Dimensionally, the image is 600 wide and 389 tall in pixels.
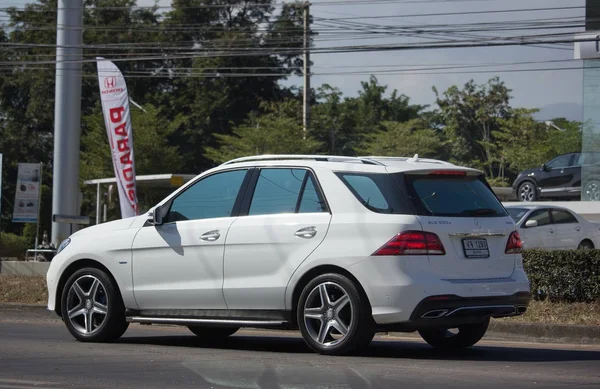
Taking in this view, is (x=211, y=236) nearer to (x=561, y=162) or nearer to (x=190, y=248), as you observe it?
(x=190, y=248)

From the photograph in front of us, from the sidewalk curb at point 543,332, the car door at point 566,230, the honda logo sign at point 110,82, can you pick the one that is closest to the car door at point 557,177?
the car door at point 566,230

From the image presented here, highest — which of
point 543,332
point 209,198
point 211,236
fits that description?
point 209,198

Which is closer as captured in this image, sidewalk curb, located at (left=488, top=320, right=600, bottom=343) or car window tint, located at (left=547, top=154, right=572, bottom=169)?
sidewalk curb, located at (left=488, top=320, right=600, bottom=343)

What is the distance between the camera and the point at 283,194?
9547 mm

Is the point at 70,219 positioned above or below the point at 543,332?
above

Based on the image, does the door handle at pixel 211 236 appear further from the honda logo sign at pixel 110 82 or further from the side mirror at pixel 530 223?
the honda logo sign at pixel 110 82

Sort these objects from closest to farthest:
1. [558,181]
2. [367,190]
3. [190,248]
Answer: [367,190] < [190,248] < [558,181]

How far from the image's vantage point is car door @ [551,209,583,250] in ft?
75.1

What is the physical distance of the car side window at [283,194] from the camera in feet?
30.7

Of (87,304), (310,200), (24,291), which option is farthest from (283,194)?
(24,291)

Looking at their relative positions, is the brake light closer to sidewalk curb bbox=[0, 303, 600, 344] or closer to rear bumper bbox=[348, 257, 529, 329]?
rear bumper bbox=[348, 257, 529, 329]

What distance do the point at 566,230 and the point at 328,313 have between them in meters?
15.3

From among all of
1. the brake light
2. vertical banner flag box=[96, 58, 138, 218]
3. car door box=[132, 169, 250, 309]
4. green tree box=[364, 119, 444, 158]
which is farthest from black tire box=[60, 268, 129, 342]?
green tree box=[364, 119, 444, 158]

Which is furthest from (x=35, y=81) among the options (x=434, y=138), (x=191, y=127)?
(x=434, y=138)
